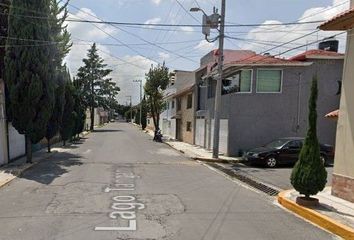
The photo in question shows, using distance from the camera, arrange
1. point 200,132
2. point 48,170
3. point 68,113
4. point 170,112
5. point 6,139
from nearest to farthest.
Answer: point 48,170
point 6,139
point 68,113
point 200,132
point 170,112

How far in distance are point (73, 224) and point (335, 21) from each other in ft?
27.0

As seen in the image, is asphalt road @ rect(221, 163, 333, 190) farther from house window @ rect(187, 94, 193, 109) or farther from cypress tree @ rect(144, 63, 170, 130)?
cypress tree @ rect(144, 63, 170, 130)

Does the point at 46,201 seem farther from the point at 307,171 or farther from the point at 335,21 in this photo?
the point at 335,21

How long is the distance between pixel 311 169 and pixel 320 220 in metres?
1.40

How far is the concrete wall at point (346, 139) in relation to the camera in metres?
11.0

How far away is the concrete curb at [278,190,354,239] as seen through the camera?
324 inches

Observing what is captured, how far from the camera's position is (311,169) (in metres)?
10.1

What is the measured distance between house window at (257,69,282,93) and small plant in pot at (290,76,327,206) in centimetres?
1512

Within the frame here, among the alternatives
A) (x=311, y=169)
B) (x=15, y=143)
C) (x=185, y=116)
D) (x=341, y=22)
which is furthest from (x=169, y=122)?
(x=311, y=169)

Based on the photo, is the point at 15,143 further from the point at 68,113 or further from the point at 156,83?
the point at 156,83

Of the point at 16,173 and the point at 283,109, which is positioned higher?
the point at 283,109

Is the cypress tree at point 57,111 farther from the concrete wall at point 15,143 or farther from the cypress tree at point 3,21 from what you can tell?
the cypress tree at point 3,21

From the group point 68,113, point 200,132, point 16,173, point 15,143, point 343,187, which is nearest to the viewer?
point 343,187

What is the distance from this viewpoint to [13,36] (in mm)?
18172
